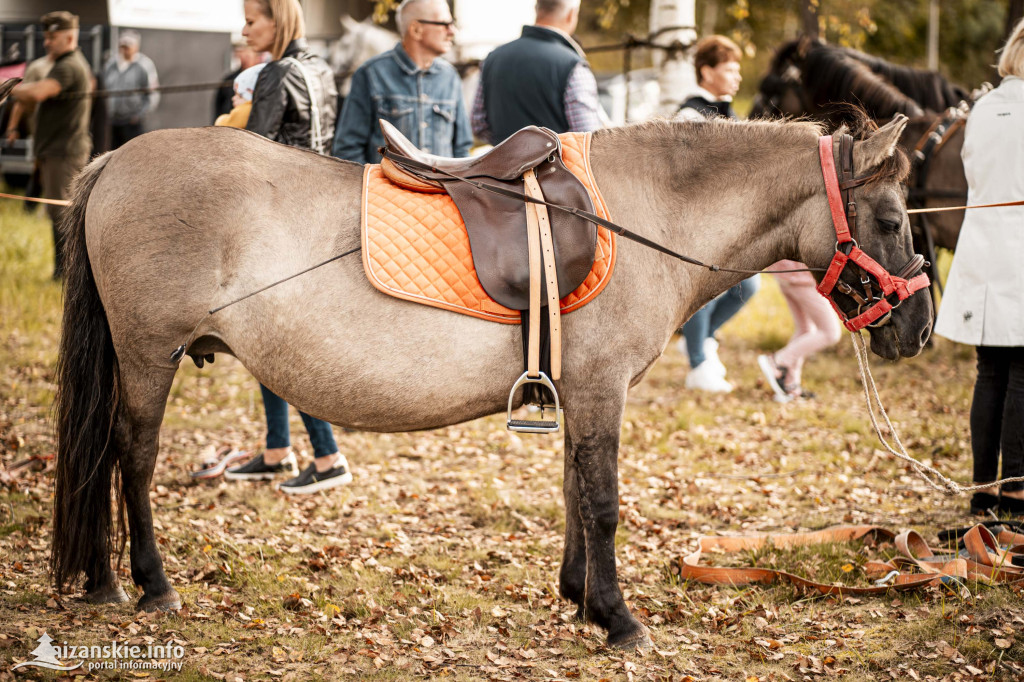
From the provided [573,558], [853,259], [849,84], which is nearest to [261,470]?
[573,558]

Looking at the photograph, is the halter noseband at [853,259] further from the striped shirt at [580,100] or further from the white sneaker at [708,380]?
the white sneaker at [708,380]

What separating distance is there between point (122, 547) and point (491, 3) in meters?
11.3

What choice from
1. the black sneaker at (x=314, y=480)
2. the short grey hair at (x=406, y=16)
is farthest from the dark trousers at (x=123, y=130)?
the black sneaker at (x=314, y=480)

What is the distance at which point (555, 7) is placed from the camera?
5469 millimetres

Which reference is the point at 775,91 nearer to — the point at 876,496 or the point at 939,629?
the point at 876,496

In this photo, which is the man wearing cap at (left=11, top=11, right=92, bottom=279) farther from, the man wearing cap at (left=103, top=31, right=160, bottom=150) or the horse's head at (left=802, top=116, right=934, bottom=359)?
the horse's head at (left=802, top=116, right=934, bottom=359)

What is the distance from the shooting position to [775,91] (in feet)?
33.0

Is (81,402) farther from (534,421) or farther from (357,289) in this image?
(534,421)

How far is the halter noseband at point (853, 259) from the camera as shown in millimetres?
3016

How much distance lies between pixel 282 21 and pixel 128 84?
9118mm

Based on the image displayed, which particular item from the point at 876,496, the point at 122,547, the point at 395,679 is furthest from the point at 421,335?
the point at 876,496

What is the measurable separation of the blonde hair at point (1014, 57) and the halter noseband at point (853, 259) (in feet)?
4.56

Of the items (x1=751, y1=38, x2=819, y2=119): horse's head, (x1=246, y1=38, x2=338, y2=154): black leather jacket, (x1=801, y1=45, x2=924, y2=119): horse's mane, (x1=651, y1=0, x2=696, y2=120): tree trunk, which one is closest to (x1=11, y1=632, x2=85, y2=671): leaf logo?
(x1=246, y1=38, x2=338, y2=154): black leather jacket

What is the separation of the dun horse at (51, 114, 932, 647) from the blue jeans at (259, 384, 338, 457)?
1.44 metres
